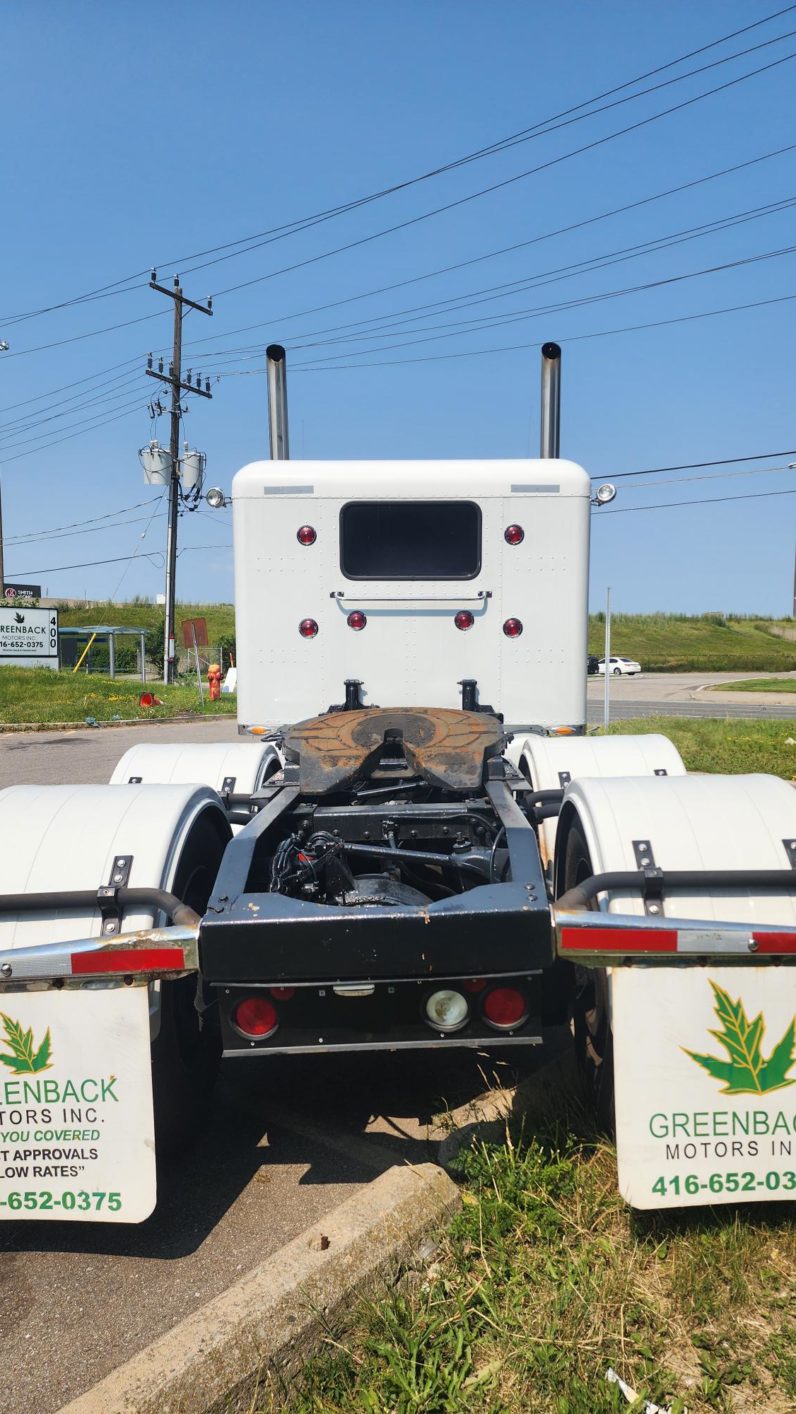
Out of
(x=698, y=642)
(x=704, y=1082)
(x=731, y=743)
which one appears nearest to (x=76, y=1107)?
(x=704, y=1082)

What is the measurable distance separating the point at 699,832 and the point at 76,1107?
188 centimetres

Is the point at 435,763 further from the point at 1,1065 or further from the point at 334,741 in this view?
the point at 1,1065

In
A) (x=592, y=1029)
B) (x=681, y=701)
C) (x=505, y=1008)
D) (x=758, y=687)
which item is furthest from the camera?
(x=758, y=687)

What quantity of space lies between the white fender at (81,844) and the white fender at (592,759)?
1954mm

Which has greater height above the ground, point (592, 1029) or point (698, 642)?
point (698, 642)

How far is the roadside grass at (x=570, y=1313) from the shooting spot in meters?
2.17

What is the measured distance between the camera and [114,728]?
21672 mm

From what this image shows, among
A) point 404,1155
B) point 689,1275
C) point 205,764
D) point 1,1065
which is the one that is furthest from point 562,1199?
point 205,764

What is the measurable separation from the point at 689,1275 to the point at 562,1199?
0.42 meters

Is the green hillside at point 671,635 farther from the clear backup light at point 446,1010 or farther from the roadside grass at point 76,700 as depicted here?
the clear backup light at point 446,1010

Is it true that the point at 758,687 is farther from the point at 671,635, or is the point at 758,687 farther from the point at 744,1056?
the point at 744,1056

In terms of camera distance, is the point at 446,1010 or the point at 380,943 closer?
the point at 380,943

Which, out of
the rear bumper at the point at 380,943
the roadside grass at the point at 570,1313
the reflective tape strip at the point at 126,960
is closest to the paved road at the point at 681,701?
the roadside grass at the point at 570,1313

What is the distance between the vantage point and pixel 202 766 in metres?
4.90
